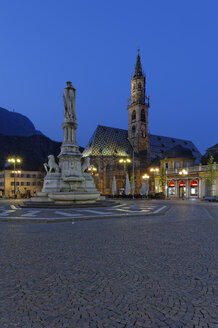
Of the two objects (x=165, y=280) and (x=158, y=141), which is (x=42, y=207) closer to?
(x=165, y=280)

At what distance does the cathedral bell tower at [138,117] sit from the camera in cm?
8206

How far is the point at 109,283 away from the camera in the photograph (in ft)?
14.1

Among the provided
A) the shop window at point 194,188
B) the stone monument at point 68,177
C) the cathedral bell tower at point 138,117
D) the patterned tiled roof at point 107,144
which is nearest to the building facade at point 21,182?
the patterned tiled roof at point 107,144

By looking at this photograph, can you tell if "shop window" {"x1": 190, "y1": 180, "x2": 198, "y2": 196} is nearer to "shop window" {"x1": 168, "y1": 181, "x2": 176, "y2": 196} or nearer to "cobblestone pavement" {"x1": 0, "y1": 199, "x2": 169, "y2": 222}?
"shop window" {"x1": 168, "y1": 181, "x2": 176, "y2": 196}

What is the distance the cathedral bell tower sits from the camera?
82062mm

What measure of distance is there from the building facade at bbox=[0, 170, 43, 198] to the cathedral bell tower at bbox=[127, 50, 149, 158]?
35.5 m

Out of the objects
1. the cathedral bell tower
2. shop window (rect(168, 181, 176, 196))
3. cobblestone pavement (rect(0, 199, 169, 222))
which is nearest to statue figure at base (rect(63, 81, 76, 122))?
cobblestone pavement (rect(0, 199, 169, 222))

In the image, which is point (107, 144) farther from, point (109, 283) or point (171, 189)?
point (109, 283)

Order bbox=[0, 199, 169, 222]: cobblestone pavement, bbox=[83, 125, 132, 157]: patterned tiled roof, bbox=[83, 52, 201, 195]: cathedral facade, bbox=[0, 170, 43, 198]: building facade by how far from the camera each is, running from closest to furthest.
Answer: bbox=[0, 199, 169, 222]: cobblestone pavement → bbox=[83, 52, 201, 195]: cathedral facade → bbox=[83, 125, 132, 157]: patterned tiled roof → bbox=[0, 170, 43, 198]: building facade

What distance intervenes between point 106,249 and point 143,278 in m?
2.34

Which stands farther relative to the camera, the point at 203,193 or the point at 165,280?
the point at 203,193

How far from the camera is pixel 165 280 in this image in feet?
14.6

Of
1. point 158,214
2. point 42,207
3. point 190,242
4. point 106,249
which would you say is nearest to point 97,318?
point 106,249

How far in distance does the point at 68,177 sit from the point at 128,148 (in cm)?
5895
